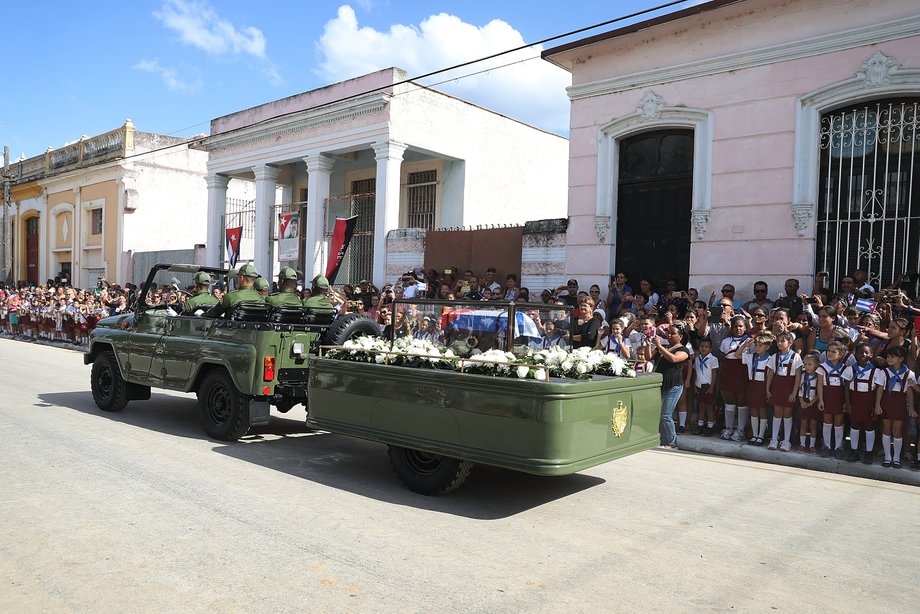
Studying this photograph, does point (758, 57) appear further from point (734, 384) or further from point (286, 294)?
point (286, 294)

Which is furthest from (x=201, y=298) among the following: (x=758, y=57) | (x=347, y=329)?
(x=758, y=57)

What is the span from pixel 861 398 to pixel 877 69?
5.89 meters

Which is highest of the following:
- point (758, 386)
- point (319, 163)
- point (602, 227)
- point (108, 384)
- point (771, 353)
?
point (319, 163)

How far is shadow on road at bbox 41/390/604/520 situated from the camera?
6.00 meters

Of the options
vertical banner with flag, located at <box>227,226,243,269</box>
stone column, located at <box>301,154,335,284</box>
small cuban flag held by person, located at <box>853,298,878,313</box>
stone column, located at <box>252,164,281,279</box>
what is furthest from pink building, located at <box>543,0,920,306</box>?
vertical banner with flag, located at <box>227,226,243,269</box>

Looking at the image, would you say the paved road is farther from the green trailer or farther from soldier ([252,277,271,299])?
soldier ([252,277,271,299])

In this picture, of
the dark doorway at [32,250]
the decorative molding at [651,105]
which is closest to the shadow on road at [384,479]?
the decorative molding at [651,105]

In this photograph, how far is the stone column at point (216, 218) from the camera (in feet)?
77.4

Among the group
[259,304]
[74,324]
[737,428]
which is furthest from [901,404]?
[74,324]

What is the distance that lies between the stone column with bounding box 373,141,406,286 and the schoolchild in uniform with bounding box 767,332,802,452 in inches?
442

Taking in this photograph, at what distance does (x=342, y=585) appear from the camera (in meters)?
4.16

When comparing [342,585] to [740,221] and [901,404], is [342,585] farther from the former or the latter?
[740,221]

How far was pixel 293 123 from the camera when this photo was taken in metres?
20.4

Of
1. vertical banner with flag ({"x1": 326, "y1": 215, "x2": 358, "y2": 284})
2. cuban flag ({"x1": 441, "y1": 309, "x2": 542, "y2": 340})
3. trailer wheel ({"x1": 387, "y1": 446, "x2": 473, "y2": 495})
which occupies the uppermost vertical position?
vertical banner with flag ({"x1": 326, "y1": 215, "x2": 358, "y2": 284})
